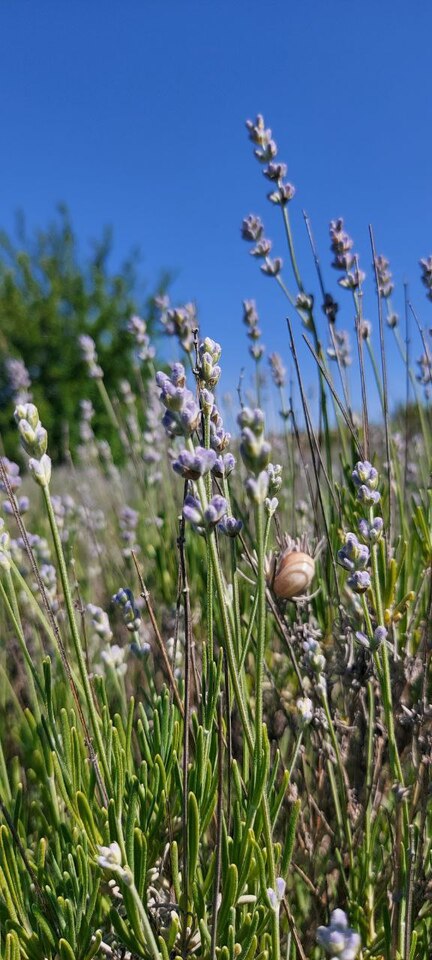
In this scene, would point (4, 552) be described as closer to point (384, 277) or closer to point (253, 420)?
point (253, 420)

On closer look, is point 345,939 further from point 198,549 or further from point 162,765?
point 198,549

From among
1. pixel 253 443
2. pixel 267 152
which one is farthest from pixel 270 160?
pixel 253 443

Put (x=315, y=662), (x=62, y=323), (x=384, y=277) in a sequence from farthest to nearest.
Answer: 1. (x=62, y=323)
2. (x=384, y=277)
3. (x=315, y=662)

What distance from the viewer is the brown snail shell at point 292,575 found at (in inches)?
44.5

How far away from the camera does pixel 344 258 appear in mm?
1584

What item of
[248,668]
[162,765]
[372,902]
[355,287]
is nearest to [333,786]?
[372,902]

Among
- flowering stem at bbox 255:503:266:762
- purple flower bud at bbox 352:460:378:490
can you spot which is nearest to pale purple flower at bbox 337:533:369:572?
purple flower bud at bbox 352:460:378:490

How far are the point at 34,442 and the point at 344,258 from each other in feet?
3.49

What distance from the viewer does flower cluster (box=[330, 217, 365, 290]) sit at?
1.55 m

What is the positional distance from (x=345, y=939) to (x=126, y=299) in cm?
1591

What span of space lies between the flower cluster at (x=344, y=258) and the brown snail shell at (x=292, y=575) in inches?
28.4

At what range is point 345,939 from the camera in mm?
636

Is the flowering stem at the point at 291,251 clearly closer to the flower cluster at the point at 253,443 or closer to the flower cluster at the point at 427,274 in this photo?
the flower cluster at the point at 427,274

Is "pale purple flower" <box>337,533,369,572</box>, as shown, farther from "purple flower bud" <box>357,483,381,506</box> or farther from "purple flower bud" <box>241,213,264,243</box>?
"purple flower bud" <box>241,213,264,243</box>
